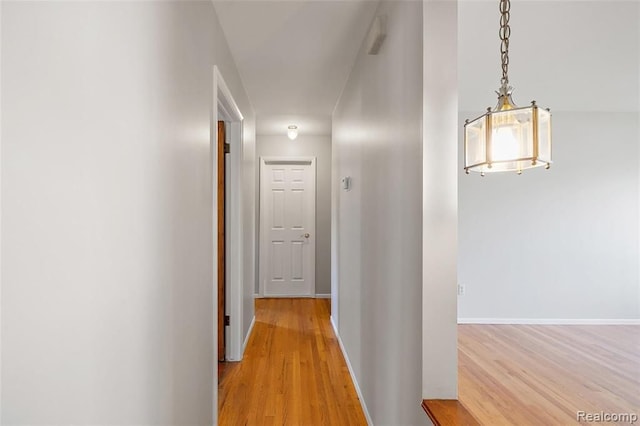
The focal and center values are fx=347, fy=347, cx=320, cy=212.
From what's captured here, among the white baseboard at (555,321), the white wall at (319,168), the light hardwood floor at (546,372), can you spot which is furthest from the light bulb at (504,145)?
the white wall at (319,168)

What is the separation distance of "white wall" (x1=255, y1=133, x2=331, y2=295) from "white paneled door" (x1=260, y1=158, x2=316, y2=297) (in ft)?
0.31

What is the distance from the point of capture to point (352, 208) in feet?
9.43

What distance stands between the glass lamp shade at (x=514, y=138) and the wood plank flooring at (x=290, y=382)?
1.80 m

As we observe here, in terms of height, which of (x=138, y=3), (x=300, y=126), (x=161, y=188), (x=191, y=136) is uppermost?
(x=300, y=126)

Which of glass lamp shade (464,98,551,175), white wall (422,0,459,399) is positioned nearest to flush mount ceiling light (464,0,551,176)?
glass lamp shade (464,98,551,175)

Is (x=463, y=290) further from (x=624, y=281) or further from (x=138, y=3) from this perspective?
(x=138, y=3)

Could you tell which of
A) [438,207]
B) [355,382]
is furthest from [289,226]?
[438,207]

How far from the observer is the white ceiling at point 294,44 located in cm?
202

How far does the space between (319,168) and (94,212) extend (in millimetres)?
4788

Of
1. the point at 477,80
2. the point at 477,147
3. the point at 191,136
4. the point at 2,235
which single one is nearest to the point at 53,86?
the point at 2,235

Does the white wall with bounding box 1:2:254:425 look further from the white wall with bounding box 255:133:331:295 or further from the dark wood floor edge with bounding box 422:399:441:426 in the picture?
the white wall with bounding box 255:133:331:295

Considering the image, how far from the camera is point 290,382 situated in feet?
8.73

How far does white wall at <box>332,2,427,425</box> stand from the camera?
1.31 meters

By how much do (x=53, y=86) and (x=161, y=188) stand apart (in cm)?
55
